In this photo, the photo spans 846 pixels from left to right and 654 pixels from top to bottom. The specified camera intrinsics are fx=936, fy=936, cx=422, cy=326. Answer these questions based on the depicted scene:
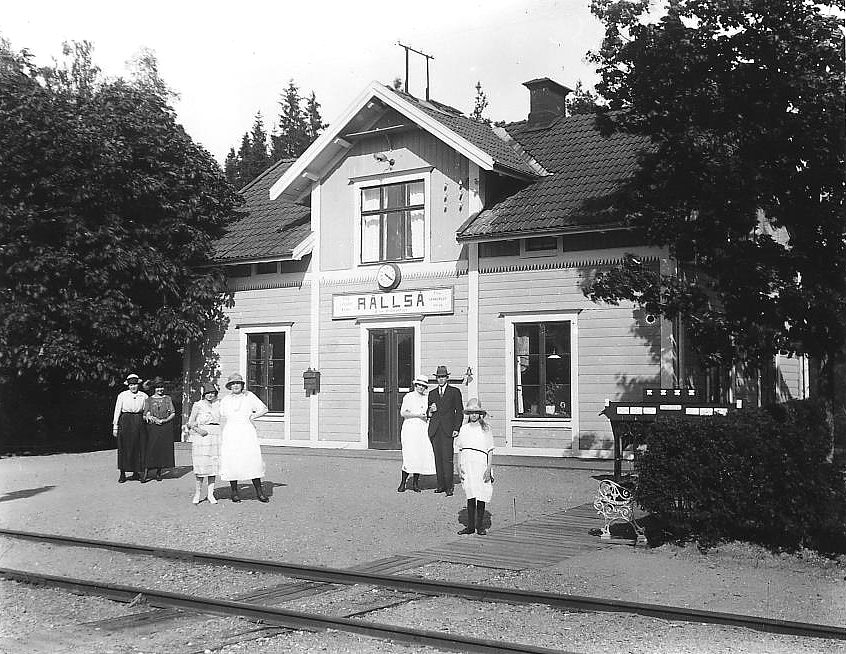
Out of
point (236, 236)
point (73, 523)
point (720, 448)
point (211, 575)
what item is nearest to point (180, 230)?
point (236, 236)

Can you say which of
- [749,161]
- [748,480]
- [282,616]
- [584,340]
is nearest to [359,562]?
[282,616]

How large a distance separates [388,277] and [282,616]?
12.7 meters

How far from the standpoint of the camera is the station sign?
18734 mm

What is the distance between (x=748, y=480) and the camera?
909cm

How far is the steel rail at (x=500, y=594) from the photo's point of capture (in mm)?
6582

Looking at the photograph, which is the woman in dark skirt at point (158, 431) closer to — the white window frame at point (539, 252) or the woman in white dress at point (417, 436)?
the woman in white dress at point (417, 436)

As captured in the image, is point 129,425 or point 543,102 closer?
point 129,425

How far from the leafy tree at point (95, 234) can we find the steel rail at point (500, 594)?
10.5 m

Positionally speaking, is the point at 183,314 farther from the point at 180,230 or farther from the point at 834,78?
the point at 834,78

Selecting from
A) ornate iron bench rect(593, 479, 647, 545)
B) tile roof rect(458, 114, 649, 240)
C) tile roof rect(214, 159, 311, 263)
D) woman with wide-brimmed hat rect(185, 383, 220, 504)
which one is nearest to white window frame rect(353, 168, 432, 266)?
tile roof rect(458, 114, 649, 240)

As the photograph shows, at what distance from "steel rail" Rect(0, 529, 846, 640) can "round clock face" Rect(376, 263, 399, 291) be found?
9993 mm

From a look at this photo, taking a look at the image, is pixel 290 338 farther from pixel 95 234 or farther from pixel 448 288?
pixel 95 234

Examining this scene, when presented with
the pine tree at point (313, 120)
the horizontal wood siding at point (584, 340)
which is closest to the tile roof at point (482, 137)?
the horizontal wood siding at point (584, 340)

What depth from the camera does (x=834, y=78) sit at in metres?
11.0
